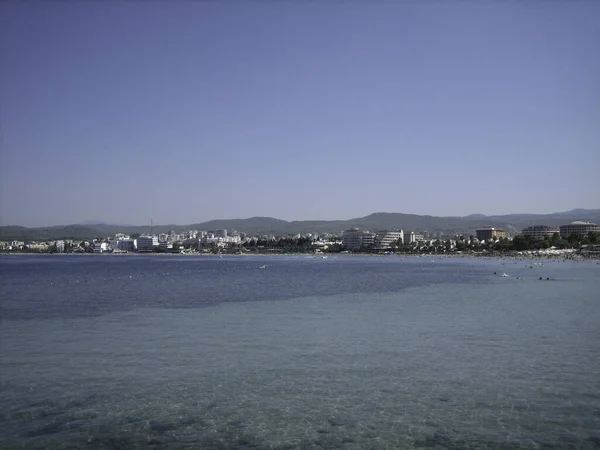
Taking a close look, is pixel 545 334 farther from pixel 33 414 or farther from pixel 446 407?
pixel 33 414

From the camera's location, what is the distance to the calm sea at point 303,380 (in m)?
9.33

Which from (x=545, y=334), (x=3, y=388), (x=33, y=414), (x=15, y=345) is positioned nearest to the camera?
(x=33, y=414)

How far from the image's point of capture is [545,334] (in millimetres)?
18453

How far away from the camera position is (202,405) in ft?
35.7

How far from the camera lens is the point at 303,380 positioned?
41.6 feet

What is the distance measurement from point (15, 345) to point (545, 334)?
17.2m

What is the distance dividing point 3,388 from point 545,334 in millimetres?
16015

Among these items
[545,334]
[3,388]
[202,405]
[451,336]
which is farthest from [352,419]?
[545,334]

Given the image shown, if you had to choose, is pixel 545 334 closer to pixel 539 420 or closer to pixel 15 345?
pixel 539 420

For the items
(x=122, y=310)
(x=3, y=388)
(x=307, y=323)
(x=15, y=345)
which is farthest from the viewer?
(x=122, y=310)

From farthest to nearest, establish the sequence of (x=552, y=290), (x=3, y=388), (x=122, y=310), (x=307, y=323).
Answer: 1. (x=552, y=290)
2. (x=122, y=310)
3. (x=307, y=323)
4. (x=3, y=388)

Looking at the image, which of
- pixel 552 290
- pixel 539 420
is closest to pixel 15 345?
pixel 539 420

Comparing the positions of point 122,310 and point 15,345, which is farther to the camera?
point 122,310

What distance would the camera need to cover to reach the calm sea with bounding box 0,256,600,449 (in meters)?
9.33
